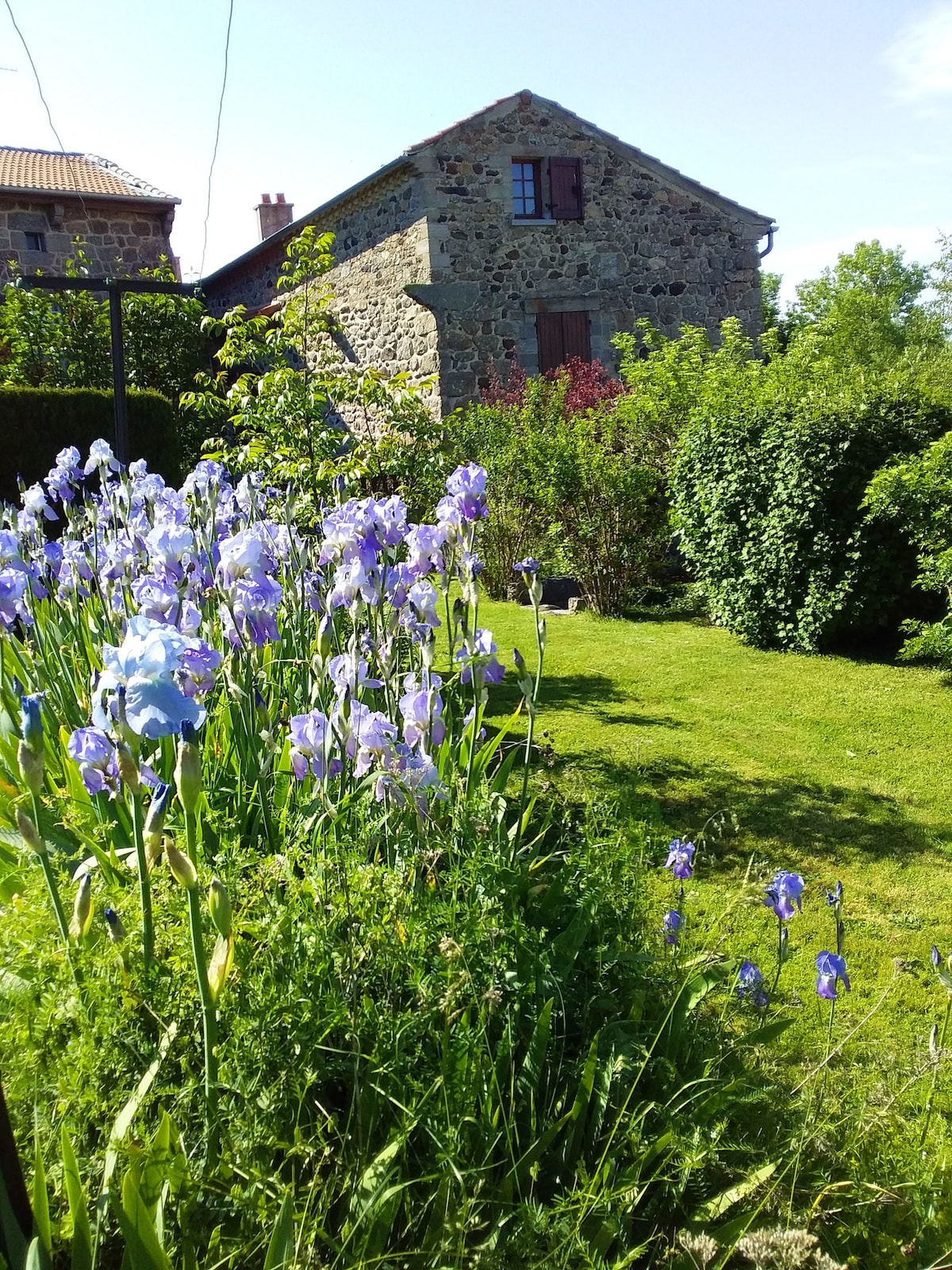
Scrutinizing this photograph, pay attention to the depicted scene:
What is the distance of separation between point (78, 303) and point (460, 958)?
1575cm

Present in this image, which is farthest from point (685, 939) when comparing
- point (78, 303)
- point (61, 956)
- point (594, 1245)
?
point (78, 303)

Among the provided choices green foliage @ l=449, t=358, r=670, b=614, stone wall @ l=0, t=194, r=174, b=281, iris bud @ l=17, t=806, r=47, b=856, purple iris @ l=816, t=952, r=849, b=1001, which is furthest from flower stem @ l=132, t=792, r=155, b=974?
stone wall @ l=0, t=194, r=174, b=281

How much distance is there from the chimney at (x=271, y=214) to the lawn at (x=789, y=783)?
44.4 feet

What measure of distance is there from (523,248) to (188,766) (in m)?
14.2

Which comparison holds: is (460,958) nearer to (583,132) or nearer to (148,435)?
(148,435)

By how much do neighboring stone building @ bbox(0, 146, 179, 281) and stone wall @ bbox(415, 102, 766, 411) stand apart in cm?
664

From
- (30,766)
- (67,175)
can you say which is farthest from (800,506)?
(67,175)

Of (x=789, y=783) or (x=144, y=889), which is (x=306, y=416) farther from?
(x=144, y=889)

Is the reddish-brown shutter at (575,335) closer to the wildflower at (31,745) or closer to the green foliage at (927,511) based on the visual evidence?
the green foliage at (927,511)

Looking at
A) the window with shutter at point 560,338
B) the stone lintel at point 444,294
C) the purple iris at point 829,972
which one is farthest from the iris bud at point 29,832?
the window with shutter at point 560,338

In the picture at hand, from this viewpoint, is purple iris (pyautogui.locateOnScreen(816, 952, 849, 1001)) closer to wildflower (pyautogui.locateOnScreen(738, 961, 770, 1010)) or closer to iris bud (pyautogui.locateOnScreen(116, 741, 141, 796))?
wildflower (pyautogui.locateOnScreen(738, 961, 770, 1010))

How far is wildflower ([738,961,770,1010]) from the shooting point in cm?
209

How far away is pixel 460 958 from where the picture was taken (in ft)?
5.48

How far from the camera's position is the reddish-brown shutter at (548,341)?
47.3 ft
